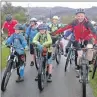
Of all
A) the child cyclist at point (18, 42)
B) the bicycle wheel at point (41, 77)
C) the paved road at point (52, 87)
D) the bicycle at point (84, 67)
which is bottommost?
the paved road at point (52, 87)

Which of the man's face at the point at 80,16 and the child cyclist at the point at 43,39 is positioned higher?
the man's face at the point at 80,16

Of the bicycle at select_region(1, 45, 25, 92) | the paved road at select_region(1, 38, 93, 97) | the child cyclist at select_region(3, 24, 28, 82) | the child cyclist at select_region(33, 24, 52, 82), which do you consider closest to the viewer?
the paved road at select_region(1, 38, 93, 97)

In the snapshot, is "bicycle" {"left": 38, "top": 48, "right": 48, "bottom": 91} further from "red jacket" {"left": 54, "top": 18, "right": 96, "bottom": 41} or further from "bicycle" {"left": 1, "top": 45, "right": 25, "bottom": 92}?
"red jacket" {"left": 54, "top": 18, "right": 96, "bottom": 41}

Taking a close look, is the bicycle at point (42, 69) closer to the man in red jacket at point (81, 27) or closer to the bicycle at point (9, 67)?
the bicycle at point (9, 67)

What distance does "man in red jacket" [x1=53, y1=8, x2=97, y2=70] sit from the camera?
26.2ft

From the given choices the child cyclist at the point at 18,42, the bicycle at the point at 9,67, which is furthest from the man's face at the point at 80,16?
the bicycle at the point at 9,67

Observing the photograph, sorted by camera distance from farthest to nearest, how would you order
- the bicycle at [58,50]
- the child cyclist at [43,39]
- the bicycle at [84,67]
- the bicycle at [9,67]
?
the bicycle at [58,50], the child cyclist at [43,39], the bicycle at [9,67], the bicycle at [84,67]

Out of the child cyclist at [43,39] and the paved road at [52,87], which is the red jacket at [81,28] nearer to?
the child cyclist at [43,39]

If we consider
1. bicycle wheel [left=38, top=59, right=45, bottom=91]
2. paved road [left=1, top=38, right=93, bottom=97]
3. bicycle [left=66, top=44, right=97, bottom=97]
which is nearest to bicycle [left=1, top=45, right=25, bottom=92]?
paved road [left=1, top=38, right=93, bottom=97]

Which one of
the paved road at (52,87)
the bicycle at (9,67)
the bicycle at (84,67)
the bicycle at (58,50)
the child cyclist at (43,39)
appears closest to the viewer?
the bicycle at (84,67)

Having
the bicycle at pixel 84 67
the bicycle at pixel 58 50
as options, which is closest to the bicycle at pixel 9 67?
the bicycle at pixel 84 67

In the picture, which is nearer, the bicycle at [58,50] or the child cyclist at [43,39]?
the child cyclist at [43,39]

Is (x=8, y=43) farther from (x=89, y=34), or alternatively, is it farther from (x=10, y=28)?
(x=10, y=28)

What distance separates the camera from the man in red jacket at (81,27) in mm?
7973
